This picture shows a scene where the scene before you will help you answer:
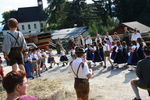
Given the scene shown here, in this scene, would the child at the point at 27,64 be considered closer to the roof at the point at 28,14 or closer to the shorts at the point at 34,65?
the shorts at the point at 34,65

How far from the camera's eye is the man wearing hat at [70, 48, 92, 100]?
310 inches

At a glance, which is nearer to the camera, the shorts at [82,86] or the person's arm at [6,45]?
the shorts at [82,86]

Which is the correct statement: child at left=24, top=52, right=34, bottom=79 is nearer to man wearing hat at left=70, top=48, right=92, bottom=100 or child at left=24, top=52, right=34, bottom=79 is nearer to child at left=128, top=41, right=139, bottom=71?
child at left=128, top=41, right=139, bottom=71

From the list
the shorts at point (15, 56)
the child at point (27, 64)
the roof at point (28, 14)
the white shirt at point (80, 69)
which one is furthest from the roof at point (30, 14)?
the white shirt at point (80, 69)

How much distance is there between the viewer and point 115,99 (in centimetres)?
1109

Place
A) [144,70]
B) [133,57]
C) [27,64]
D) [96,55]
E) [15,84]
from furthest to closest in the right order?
1. [96,55]
2. [27,64]
3. [133,57]
4. [144,70]
5. [15,84]

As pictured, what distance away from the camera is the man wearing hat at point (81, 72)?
310 inches

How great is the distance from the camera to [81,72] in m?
7.91

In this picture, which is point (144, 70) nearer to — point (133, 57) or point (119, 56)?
point (133, 57)

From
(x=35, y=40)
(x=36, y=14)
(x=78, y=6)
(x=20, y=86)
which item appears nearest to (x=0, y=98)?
(x=20, y=86)

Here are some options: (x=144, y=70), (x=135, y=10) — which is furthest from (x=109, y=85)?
(x=135, y=10)

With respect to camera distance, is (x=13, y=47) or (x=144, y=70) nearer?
(x=144, y=70)

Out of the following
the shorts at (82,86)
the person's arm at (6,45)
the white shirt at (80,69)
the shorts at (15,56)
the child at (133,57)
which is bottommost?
the child at (133,57)

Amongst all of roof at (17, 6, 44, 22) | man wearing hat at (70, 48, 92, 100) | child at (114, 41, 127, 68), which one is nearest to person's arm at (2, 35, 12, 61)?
man wearing hat at (70, 48, 92, 100)
